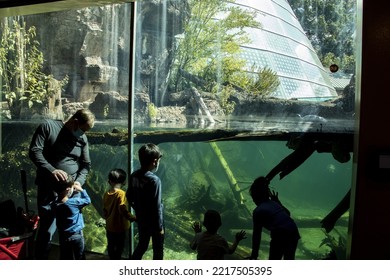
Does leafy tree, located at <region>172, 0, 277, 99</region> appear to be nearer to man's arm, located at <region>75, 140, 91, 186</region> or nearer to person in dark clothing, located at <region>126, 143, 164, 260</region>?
person in dark clothing, located at <region>126, 143, 164, 260</region>

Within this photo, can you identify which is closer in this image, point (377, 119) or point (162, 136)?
point (377, 119)

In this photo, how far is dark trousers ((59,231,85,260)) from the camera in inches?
132

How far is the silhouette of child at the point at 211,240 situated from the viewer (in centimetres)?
312

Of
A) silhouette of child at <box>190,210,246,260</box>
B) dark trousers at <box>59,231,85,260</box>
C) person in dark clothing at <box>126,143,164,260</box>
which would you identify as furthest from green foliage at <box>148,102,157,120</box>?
dark trousers at <box>59,231,85,260</box>

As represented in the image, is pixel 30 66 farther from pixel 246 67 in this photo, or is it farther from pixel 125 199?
pixel 246 67

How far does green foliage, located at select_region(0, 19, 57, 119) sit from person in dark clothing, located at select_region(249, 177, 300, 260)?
1541mm

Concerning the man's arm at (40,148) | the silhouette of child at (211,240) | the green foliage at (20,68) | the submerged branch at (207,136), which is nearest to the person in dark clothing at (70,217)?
the man's arm at (40,148)

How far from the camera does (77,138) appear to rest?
3.40 metres

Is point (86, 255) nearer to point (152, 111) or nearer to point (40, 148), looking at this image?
point (40, 148)

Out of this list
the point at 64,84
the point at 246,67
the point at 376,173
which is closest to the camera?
the point at 376,173

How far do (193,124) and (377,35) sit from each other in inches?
46.1

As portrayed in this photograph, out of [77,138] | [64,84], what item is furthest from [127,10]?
[77,138]

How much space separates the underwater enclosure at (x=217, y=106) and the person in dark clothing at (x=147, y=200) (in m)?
0.05

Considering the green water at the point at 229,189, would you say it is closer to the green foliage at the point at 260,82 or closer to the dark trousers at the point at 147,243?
the dark trousers at the point at 147,243
